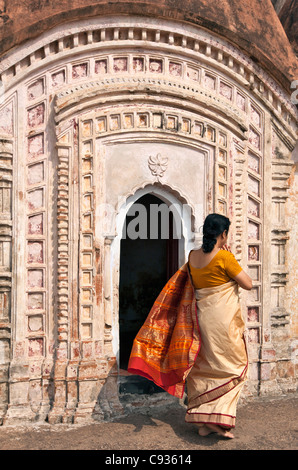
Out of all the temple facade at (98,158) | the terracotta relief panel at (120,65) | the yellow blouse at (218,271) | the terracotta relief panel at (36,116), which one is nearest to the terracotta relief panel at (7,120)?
the temple facade at (98,158)

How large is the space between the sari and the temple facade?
0.66m

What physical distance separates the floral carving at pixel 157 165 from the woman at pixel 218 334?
1134mm

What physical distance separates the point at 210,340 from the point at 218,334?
0.28 feet

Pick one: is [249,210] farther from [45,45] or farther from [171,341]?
[45,45]

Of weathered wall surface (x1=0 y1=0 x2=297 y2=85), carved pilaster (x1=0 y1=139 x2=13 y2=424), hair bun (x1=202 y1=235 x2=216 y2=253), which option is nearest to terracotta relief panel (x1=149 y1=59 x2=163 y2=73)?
weathered wall surface (x1=0 y1=0 x2=297 y2=85)

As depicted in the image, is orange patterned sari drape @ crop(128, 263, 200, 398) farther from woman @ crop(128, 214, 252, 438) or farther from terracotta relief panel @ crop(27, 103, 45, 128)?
terracotta relief panel @ crop(27, 103, 45, 128)

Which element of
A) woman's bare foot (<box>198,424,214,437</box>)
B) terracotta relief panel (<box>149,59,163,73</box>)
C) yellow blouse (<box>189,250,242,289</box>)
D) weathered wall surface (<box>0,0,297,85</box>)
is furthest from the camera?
terracotta relief panel (<box>149,59,163,73</box>)

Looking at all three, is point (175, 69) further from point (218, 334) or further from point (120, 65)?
point (218, 334)

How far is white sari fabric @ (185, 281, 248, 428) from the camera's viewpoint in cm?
469

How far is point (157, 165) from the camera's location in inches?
223

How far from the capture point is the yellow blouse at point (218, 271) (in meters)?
4.62

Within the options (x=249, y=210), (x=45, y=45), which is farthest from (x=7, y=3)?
(x=249, y=210)

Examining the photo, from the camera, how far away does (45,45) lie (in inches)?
209

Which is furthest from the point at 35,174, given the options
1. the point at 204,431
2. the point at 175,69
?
the point at 204,431
